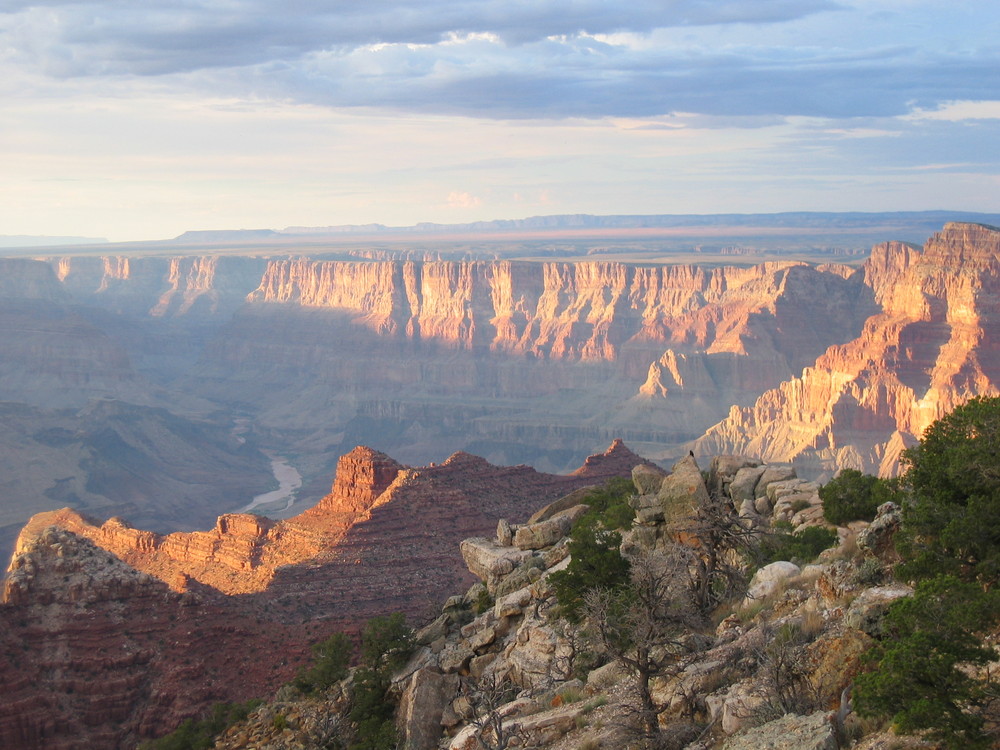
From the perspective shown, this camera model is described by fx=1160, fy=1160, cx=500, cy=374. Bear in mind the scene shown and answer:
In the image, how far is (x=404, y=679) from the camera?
2973 cm

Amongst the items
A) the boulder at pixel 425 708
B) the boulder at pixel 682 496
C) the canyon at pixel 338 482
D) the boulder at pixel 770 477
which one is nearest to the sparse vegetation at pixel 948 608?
the boulder at pixel 682 496

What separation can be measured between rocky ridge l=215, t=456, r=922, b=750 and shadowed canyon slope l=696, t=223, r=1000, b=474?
9213 cm

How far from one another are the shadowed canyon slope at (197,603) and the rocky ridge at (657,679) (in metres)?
7.66

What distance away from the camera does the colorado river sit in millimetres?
145000

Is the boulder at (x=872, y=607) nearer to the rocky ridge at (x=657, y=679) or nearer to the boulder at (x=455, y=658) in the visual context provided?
the rocky ridge at (x=657, y=679)

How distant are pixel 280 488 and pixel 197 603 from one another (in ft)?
387

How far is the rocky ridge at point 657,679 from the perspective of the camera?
1711cm

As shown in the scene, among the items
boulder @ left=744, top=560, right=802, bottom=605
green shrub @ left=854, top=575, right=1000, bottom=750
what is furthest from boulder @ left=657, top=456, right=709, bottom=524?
green shrub @ left=854, top=575, right=1000, bottom=750

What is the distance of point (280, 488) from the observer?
161 meters

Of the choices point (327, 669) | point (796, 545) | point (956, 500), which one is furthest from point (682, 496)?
point (327, 669)

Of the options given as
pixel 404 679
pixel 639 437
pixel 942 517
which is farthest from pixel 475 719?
pixel 639 437

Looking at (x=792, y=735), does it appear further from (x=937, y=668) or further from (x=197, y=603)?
(x=197, y=603)

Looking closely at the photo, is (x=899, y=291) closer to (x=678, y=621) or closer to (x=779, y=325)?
(x=779, y=325)

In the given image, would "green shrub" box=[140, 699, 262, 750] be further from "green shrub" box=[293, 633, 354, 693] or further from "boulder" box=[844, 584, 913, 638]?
"boulder" box=[844, 584, 913, 638]
